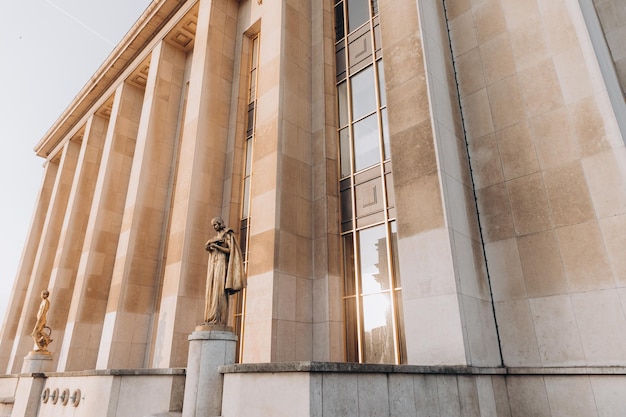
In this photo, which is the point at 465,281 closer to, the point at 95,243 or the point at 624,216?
the point at 624,216

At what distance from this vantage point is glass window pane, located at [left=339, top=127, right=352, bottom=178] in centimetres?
1416

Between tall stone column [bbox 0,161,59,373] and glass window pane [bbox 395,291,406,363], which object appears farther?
tall stone column [bbox 0,161,59,373]

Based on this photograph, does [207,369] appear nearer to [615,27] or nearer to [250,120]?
[250,120]

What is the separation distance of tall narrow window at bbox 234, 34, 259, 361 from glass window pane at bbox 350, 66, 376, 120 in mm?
5229

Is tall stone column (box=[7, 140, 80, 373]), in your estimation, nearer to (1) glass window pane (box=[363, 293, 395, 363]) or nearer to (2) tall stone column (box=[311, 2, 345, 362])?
(2) tall stone column (box=[311, 2, 345, 362])

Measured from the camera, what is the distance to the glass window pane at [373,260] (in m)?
12.1

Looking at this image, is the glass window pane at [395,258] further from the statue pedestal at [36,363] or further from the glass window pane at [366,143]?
the statue pedestal at [36,363]

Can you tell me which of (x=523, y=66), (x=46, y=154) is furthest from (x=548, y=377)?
(x=46, y=154)

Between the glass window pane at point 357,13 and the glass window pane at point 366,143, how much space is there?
4.15 meters

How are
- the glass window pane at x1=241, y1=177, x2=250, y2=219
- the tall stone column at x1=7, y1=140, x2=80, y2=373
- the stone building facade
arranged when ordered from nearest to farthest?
the stone building facade, the glass window pane at x1=241, y1=177, x2=250, y2=219, the tall stone column at x1=7, y1=140, x2=80, y2=373

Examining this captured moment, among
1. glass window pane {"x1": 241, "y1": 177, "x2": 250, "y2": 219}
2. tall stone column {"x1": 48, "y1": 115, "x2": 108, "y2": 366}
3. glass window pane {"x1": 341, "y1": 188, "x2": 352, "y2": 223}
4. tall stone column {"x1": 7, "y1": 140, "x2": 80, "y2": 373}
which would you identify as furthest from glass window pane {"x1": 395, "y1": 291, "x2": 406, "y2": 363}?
tall stone column {"x1": 7, "y1": 140, "x2": 80, "y2": 373}

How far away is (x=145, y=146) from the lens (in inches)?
825

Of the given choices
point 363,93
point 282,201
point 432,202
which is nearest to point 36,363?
point 282,201

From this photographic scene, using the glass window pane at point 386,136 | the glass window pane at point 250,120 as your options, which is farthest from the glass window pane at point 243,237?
the glass window pane at point 386,136
